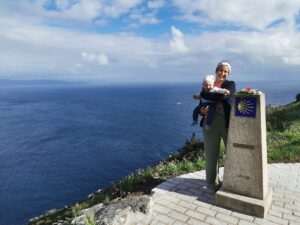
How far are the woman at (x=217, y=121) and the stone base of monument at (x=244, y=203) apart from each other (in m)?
0.84

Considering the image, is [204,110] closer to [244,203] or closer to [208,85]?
[208,85]

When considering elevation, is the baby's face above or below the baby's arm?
above

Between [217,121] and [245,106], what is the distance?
2.94 feet

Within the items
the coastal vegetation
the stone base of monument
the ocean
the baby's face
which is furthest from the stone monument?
the ocean

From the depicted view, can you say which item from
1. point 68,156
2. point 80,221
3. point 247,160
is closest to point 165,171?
point 247,160

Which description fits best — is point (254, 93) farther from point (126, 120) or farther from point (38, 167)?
point (126, 120)

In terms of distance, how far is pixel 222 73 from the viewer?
6.22m

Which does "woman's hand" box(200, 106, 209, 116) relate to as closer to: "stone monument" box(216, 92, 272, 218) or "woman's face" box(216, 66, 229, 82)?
→ "stone monument" box(216, 92, 272, 218)

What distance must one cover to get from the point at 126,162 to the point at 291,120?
3002 centimetres

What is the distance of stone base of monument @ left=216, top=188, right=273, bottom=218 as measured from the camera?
5.90 m

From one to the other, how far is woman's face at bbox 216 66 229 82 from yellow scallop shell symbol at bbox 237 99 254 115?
28.9 inches

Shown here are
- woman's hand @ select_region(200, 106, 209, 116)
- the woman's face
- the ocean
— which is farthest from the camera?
the ocean

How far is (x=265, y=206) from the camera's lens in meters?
5.89

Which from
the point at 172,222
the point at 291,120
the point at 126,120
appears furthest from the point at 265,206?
the point at 126,120
